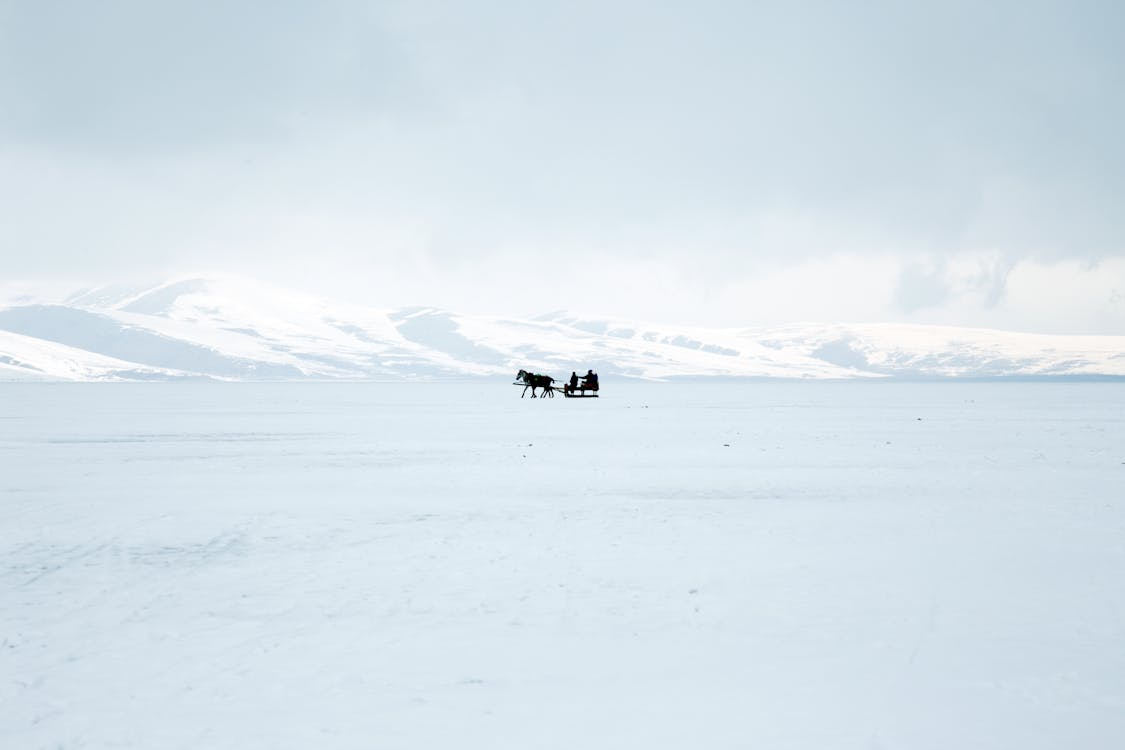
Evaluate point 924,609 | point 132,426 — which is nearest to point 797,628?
point 924,609

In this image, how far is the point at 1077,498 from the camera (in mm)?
22984

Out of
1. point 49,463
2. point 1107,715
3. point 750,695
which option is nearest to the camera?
point 1107,715

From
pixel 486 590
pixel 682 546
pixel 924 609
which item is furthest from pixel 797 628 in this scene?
pixel 682 546

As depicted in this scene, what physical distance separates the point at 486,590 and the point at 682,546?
438 centimetres

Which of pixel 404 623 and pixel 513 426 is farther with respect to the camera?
pixel 513 426

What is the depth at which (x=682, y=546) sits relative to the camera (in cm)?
1719

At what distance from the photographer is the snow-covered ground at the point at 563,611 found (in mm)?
8938

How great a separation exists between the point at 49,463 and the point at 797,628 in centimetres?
2664

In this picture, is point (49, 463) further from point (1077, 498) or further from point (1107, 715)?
point (1107, 715)

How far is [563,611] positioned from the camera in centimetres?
1273

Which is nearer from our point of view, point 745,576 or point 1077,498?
point 745,576

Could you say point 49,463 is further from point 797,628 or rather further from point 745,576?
point 797,628

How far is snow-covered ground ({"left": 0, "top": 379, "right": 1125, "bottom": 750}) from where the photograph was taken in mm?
8938

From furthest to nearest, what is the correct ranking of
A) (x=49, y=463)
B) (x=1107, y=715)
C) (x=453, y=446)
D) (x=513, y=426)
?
(x=513, y=426)
(x=453, y=446)
(x=49, y=463)
(x=1107, y=715)
